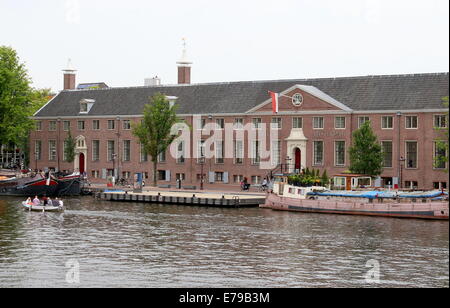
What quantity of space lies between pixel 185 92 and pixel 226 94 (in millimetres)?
8405

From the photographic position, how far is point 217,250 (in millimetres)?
46562

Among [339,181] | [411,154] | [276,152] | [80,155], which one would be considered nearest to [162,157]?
[80,155]

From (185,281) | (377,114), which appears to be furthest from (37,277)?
(377,114)

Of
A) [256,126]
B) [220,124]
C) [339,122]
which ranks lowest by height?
[256,126]

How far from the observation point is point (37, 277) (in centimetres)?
3669

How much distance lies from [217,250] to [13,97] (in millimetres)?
78093

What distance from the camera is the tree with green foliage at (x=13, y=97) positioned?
114 metres

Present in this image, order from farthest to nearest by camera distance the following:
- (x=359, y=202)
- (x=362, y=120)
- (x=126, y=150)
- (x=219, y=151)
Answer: (x=126, y=150), (x=219, y=151), (x=362, y=120), (x=359, y=202)

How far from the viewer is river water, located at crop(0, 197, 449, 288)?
36594 millimetres

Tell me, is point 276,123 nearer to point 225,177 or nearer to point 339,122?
point 339,122

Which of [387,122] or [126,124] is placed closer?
[387,122]

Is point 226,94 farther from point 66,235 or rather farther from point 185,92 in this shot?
point 66,235

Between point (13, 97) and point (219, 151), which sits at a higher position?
point (13, 97)
